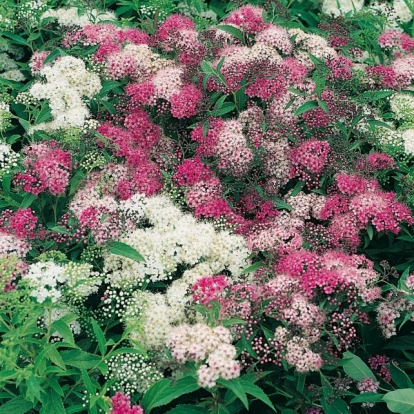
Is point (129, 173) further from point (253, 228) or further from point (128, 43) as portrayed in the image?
point (128, 43)

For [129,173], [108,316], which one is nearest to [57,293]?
[108,316]

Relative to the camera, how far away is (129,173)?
13.0 ft

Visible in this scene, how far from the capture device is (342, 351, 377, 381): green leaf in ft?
10.8

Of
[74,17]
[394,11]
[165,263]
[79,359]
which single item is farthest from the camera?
[394,11]

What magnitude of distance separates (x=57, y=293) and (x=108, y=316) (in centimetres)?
68

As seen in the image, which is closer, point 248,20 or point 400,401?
point 400,401

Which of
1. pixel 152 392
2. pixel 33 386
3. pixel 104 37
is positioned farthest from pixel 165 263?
pixel 104 37

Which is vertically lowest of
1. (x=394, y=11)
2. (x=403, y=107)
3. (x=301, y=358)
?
(x=301, y=358)

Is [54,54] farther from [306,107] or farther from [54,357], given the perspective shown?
[54,357]

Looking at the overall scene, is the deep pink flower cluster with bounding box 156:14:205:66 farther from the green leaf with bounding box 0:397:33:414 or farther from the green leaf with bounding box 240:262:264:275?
the green leaf with bounding box 0:397:33:414

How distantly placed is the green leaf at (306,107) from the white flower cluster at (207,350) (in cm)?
173

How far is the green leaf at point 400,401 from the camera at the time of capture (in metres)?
3.04

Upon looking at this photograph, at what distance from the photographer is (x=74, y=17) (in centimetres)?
491

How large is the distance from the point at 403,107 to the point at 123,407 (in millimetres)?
2774
